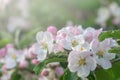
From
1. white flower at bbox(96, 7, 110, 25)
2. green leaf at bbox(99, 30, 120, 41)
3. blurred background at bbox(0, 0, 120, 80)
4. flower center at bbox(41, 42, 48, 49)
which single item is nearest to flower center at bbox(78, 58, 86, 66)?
green leaf at bbox(99, 30, 120, 41)

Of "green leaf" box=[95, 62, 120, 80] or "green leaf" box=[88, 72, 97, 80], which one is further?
"green leaf" box=[95, 62, 120, 80]

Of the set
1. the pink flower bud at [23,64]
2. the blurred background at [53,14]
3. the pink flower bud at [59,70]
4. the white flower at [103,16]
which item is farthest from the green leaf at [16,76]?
the white flower at [103,16]

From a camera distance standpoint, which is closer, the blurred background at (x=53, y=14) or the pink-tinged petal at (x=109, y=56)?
the pink-tinged petal at (x=109, y=56)

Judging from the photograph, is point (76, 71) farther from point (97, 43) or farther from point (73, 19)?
point (73, 19)

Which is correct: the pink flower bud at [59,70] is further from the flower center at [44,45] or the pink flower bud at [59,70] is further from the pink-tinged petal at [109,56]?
A: the pink-tinged petal at [109,56]

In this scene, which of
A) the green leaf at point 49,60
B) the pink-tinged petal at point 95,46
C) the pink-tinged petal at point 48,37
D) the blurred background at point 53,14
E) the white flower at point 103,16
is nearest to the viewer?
the pink-tinged petal at point 95,46

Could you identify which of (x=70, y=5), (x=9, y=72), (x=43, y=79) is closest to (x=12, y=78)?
(x=9, y=72)

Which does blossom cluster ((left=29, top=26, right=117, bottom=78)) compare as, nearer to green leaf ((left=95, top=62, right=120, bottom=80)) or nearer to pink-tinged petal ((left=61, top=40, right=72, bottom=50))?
pink-tinged petal ((left=61, top=40, right=72, bottom=50))
